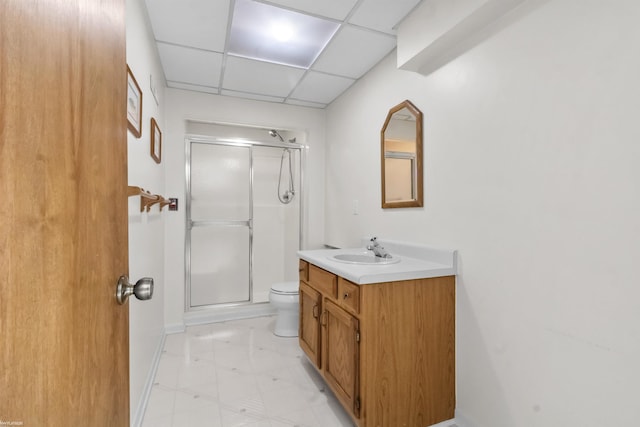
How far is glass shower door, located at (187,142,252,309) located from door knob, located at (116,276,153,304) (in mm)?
2555

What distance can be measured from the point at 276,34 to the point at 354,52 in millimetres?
563

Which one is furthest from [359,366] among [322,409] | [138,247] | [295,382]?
[138,247]

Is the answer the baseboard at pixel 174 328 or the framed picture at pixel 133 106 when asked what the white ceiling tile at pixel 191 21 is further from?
the baseboard at pixel 174 328

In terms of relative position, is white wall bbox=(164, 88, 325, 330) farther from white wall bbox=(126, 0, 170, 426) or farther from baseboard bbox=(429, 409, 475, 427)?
baseboard bbox=(429, 409, 475, 427)

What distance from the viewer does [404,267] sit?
155 cm

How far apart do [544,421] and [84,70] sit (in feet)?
5.90

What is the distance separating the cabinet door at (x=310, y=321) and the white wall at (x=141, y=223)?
98 cm

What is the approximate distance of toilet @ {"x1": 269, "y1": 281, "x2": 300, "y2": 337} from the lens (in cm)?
260

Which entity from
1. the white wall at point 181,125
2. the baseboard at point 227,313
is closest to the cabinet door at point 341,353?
the baseboard at point 227,313

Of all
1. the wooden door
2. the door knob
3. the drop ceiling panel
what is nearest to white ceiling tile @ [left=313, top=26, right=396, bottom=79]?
the drop ceiling panel

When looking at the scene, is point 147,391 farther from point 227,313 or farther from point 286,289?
point 227,313

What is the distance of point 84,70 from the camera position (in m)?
0.49

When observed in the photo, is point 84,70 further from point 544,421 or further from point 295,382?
point 295,382

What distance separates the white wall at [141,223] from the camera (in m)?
1.43
